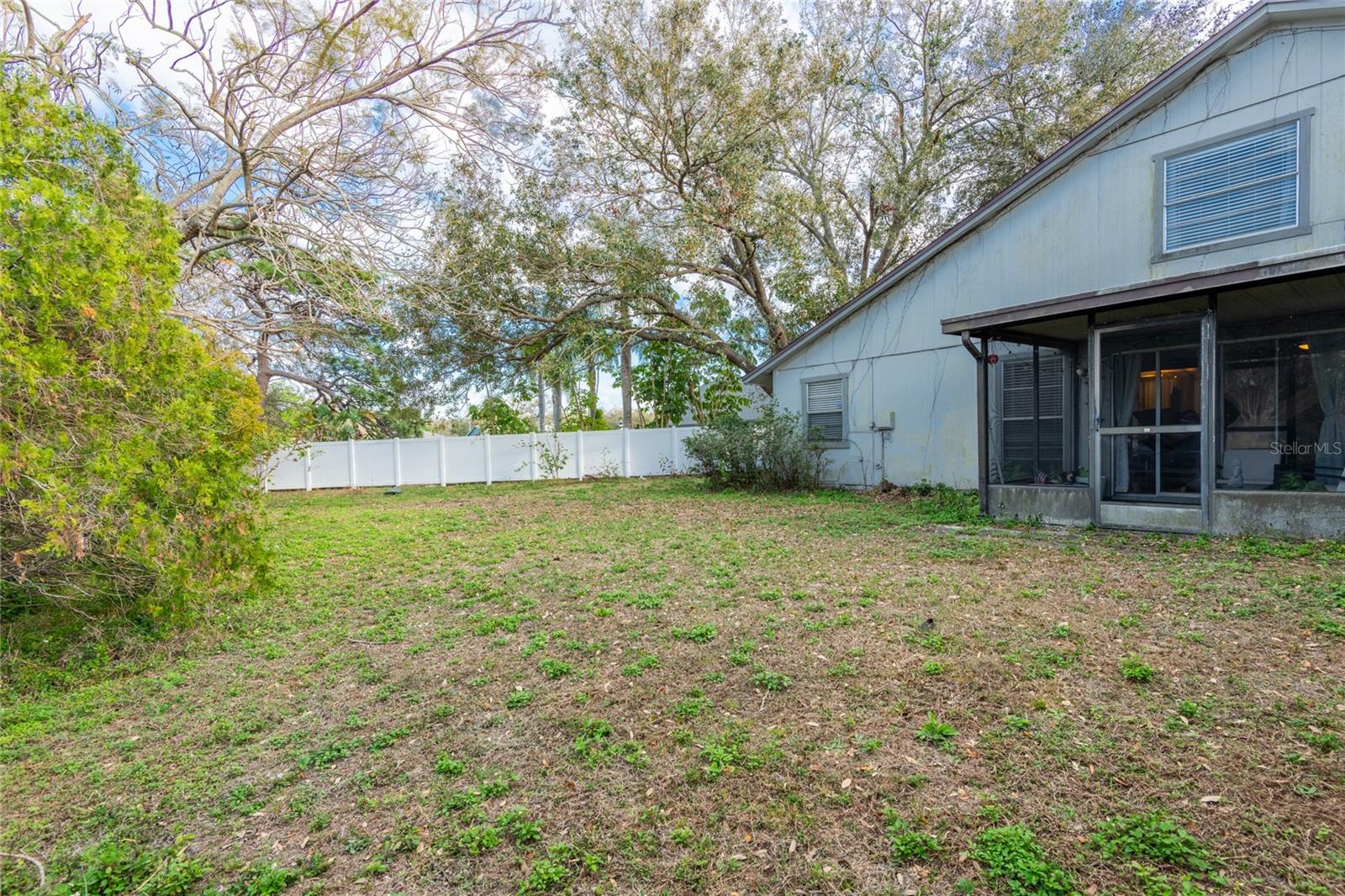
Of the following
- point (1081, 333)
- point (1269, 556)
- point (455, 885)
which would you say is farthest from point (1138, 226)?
point (455, 885)

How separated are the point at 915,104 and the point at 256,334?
15.5 meters

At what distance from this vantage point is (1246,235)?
22.9 ft

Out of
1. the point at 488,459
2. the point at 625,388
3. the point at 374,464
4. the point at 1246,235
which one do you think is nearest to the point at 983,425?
the point at 1246,235

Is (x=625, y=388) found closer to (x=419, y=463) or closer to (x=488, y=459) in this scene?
(x=488, y=459)

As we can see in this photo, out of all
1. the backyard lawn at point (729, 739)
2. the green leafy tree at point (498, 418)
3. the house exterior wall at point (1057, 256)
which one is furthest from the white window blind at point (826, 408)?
the green leafy tree at point (498, 418)

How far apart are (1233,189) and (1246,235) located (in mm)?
566

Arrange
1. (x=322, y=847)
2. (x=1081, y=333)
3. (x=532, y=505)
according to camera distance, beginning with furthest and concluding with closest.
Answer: (x=532, y=505), (x=1081, y=333), (x=322, y=847)

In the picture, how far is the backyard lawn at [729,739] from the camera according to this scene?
7.11 ft

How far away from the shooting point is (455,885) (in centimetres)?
214

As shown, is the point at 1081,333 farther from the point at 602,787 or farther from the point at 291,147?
the point at 291,147

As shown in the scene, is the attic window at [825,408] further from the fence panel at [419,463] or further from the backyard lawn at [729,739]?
the fence panel at [419,463]

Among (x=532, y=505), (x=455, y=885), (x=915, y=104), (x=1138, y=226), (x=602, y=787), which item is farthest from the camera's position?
(x=915, y=104)

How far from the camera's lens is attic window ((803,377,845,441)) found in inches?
461

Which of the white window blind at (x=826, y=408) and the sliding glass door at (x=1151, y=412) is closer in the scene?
the sliding glass door at (x=1151, y=412)
